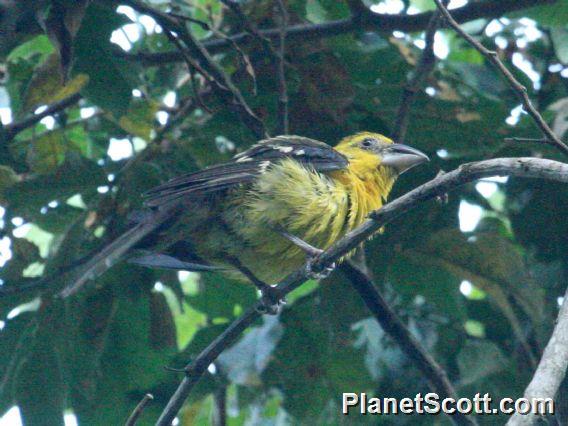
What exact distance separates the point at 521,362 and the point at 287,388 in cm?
130

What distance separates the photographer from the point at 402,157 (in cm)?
478

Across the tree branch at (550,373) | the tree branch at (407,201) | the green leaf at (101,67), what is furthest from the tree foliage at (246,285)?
the tree branch at (550,373)

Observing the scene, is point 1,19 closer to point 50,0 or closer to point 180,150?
point 50,0

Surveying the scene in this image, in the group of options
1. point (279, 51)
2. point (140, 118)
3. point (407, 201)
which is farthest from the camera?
point (140, 118)

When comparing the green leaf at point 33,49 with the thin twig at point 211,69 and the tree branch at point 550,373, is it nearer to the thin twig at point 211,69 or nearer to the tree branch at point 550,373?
the thin twig at point 211,69

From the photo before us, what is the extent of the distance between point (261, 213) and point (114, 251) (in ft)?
2.95

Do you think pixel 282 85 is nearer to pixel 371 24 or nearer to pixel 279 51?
pixel 279 51

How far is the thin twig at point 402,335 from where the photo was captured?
409cm

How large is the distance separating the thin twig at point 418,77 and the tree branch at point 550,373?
6.85 feet

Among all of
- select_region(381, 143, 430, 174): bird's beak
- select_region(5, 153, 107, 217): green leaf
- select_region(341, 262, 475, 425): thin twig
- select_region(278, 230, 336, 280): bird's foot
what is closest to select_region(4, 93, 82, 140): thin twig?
select_region(5, 153, 107, 217): green leaf

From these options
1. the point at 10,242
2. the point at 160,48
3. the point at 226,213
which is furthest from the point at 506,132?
the point at 10,242

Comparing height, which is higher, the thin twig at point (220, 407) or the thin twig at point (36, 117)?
the thin twig at point (36, 117)

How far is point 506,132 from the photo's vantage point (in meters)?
4.57

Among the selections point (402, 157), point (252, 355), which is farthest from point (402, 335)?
point (402, 157)
